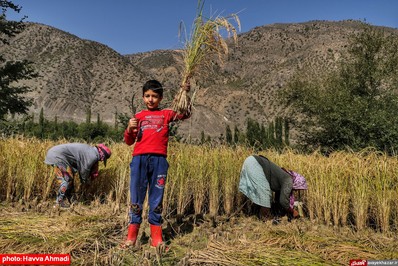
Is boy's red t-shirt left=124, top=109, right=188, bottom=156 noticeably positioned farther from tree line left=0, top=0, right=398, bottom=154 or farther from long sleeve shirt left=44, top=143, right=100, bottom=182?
tree line left=0, top=0, right=398, bottom=154

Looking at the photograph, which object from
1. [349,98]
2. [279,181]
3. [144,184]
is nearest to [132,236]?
[144,184]

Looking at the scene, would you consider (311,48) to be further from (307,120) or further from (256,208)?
(256,208)

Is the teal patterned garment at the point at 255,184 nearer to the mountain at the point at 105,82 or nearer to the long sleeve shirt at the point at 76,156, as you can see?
the long sleeve shirt at the point at 76,156

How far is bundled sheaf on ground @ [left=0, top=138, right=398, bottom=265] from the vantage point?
2.74m

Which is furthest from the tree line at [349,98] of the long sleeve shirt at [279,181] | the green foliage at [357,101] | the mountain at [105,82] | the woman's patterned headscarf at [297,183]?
the mountain at [105,82]

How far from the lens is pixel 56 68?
50.4 m

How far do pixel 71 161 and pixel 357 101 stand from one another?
13828 millimetres

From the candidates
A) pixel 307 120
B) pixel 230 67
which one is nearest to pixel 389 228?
pixel 307 120

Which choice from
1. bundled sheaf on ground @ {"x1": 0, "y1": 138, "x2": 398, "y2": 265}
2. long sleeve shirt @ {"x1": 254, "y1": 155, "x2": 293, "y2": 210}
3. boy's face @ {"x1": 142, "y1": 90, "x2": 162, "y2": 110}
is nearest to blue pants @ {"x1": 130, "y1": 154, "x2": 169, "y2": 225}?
bundled sheaf on ground @ {"x1": 0, "y1": 138, "x2": 398, "y2": 265}

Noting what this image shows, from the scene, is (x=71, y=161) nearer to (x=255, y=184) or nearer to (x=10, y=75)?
(x=255, y=184)

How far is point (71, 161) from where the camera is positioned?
191 inches

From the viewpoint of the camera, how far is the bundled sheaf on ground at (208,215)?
2744 millimetres

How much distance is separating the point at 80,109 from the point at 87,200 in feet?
153

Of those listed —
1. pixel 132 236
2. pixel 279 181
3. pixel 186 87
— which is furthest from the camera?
pixel 279 181
